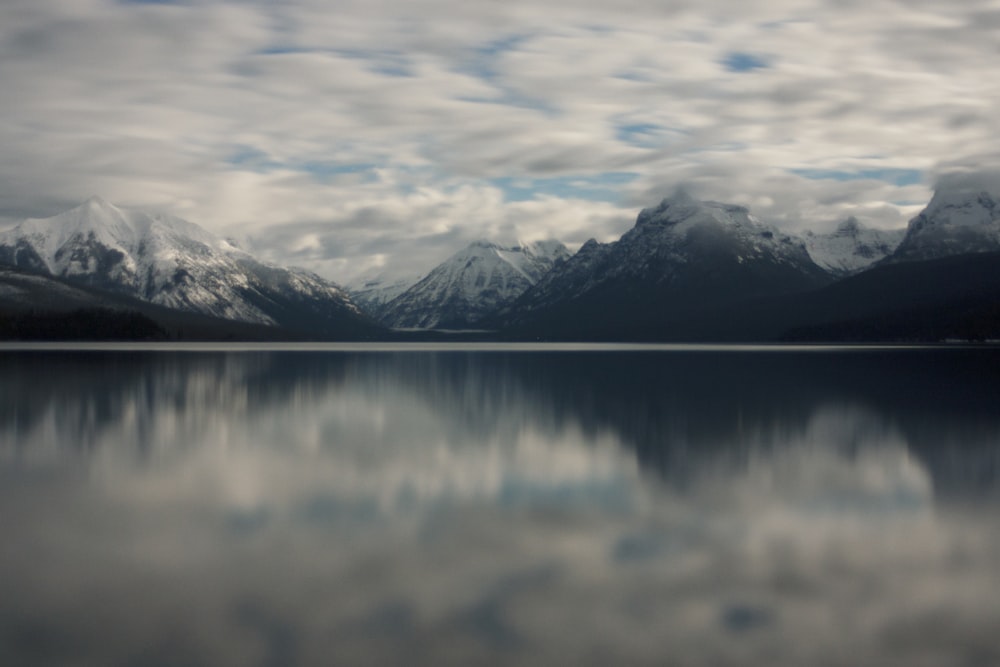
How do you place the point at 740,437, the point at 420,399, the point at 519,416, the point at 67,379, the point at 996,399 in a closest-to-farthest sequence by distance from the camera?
the point at 740,437
the point at 519,416
the point at 996,399
the point at 420,399
the point at 67,379

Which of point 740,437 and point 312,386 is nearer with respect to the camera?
point 740,437

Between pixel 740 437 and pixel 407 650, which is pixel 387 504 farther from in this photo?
pixel 740 437

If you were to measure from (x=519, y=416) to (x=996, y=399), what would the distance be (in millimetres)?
31320

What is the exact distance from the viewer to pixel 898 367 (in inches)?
4058

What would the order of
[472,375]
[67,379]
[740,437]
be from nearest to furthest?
[740,437]
[67,379]
[472,375]

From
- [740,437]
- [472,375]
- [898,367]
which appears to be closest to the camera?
[740,437]

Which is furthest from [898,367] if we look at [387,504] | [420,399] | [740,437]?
[387,504]

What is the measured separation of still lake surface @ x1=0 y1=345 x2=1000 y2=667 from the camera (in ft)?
48.4

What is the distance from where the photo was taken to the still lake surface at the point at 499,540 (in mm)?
14742

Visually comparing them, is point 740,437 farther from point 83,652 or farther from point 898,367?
point 898,367

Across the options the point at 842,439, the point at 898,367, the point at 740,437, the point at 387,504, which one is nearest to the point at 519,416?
the point at 740,437

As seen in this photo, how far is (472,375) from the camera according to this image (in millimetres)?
90812

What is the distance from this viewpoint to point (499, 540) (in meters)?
21.4

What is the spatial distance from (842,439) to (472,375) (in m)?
54.3
